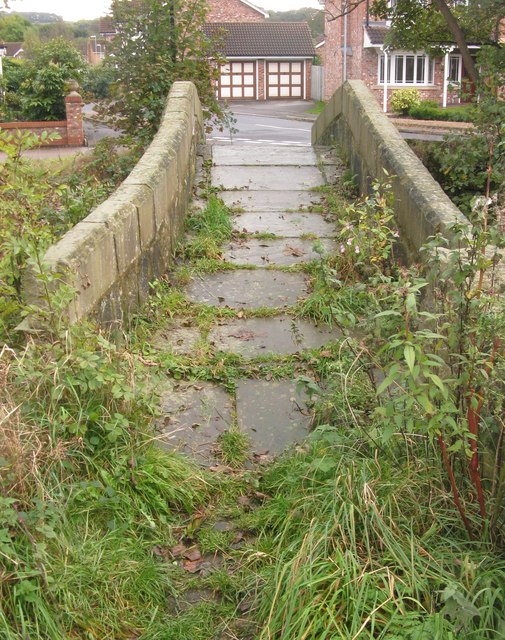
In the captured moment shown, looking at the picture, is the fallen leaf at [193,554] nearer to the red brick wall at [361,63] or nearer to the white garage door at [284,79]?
the red brick wall at [361,63]

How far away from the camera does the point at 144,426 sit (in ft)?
11.9

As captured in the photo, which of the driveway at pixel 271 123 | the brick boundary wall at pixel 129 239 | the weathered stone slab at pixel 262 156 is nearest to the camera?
the brick boundary wall at pixel 129 239

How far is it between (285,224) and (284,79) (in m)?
49.8

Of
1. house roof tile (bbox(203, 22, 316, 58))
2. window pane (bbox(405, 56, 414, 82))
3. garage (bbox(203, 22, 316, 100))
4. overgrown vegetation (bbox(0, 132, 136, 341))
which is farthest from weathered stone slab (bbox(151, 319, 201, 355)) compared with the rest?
garage (bbox(203, 22, 316, 100))

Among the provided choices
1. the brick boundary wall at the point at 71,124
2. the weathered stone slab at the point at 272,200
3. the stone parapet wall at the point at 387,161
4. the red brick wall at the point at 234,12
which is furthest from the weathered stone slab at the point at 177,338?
the red brick wall at the point at 234,12

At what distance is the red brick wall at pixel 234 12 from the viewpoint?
57750mm

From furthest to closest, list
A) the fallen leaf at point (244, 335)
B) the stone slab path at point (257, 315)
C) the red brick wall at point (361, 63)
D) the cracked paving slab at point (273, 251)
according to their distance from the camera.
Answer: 1. the red brick wall at point (361, 63)
2. the cracked paving slab at point (273, 251)
3. the fallen leaf at point (244, 335)
4. the stone slab path at point (257, 315)

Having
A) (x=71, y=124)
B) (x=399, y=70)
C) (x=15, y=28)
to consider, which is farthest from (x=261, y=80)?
(x=15, y=28)

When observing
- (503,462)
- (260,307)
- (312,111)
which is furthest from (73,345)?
(312,111)

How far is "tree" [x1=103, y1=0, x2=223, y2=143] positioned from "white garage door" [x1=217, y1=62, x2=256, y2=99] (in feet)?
148

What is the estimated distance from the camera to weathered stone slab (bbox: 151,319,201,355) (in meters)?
4.95

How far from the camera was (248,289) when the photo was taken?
5973 mm

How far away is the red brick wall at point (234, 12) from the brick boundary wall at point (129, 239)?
2111 inches

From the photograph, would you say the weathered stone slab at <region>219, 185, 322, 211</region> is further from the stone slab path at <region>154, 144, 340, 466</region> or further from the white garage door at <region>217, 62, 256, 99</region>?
the white garage door at <region>217, 62, 256, 99</region>
